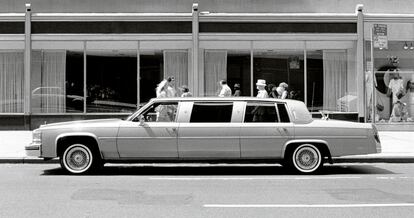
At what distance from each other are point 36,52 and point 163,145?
36.8ft

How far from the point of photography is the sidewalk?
13508mm

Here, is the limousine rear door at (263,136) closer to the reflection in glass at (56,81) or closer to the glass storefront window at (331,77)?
the glass storefront window at (331,77)

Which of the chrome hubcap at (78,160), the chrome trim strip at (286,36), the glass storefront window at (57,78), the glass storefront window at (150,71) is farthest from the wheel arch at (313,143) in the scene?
the glass storefront window at (57,78)

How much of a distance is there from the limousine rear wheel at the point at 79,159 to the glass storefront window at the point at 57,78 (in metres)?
9.77

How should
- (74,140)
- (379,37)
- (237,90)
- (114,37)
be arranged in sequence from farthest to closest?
(114,37) < (237,90) < (379,37) < (74,140)

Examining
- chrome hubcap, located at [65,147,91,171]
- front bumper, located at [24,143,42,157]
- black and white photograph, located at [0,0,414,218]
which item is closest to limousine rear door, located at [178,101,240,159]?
chrome hubcap, located at [65,147,91,171]

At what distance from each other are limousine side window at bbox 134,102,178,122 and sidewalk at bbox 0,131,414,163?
3297 mm

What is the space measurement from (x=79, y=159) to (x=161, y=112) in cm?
171

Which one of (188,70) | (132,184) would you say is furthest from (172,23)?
(132,184)

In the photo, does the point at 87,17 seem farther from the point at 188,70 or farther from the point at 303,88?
the point at 303,88

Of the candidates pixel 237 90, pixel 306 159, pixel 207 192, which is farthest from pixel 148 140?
pixel 237 90

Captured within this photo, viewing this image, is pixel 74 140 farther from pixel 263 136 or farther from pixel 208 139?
pixel 263 136

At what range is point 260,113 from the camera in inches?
450

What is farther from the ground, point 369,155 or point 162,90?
point 162,90
